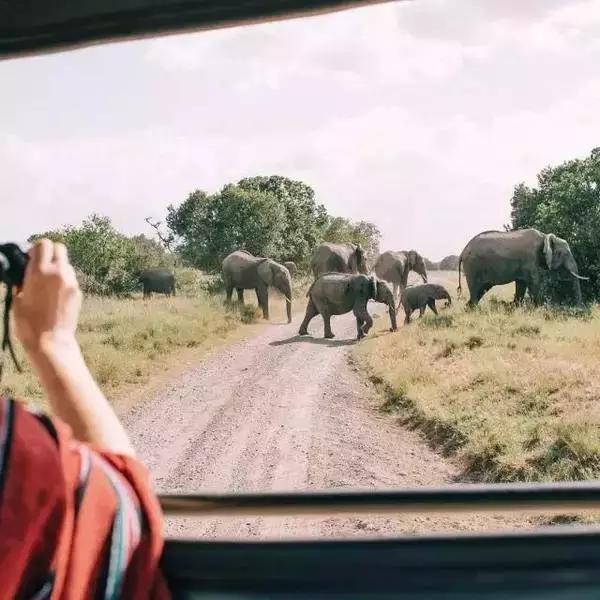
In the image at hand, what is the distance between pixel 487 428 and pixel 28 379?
0.91m

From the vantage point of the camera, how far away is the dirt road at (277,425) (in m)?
1.53

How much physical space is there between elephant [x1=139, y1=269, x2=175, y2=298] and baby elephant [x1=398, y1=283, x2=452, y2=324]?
520 millimetres

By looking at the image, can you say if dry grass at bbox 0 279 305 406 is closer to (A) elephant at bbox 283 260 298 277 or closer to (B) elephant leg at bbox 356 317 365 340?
(A) elephant at bbox 283 260 298 277

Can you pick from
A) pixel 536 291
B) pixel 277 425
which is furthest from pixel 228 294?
pixel 536 291

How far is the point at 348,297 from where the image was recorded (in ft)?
7.20

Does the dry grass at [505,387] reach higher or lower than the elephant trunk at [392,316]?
lower

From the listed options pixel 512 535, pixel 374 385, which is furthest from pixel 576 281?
pixel 512 535

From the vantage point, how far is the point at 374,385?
5.52 feet

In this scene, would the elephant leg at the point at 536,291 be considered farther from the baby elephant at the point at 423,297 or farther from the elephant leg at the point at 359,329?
the elephant leg at the point at 359,329

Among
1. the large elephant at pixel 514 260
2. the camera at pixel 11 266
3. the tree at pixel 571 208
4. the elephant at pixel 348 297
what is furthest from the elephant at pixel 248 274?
the camera at pixel 11 266

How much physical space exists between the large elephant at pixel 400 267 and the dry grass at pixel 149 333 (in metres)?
0.35

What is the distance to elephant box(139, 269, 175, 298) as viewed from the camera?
164 centimetres

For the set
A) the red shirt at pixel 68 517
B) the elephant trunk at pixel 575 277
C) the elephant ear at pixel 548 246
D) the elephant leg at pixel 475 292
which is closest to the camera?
the red shirt at pixel 68 517

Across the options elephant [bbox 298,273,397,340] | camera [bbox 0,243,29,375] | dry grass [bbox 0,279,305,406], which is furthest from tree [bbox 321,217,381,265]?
camera [bbox 0,243,29,375]
